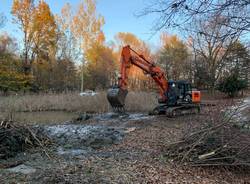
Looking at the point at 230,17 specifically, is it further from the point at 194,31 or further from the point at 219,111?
the point at 219,111

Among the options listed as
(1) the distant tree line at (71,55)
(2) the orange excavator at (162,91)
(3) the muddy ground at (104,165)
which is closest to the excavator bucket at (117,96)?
(2) the orange excavator at (162,91)

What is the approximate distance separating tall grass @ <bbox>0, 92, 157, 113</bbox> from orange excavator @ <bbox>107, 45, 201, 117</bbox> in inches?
148

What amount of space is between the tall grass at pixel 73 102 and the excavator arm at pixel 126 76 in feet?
12.8

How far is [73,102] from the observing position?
1964 centimetres

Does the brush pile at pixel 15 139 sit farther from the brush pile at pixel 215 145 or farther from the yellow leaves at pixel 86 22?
the yellow leaves at pixel 86 22

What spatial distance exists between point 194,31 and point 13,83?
24.6m

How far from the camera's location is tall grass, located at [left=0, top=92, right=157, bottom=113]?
17.5 meters

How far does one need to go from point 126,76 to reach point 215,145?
751 centimetres

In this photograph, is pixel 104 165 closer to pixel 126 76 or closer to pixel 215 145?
pixel 215 145

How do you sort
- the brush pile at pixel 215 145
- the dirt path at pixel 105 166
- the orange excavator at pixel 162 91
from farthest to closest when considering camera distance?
the orange excavator at pixel 162 91 → the brush pile at pixel 215 145 → the dirt path at pixel 105 166

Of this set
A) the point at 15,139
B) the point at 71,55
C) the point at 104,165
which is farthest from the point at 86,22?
the point at 104,165

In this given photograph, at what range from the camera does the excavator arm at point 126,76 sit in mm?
12254

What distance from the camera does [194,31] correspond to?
4148 mm

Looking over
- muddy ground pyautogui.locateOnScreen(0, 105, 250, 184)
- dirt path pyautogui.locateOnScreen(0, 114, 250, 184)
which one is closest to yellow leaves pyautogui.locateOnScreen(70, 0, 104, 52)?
muddy ground pyautogui.locateOnScreen(0, 105, 250, 184)
